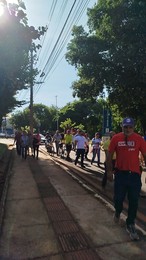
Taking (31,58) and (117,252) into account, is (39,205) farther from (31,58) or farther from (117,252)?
(31,58)

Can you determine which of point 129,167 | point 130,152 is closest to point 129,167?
point 129,167

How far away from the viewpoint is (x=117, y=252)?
5.03 metres

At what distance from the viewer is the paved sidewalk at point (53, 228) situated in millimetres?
5063

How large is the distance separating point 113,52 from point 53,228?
51.2 feet

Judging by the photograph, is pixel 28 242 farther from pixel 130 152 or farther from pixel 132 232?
pixel 130 152

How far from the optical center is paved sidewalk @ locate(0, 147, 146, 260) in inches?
199

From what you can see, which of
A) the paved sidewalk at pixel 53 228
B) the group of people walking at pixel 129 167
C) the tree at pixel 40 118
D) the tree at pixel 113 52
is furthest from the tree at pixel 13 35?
the tree at pixel 40 118

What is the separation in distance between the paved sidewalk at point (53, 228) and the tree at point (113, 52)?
11784 mm

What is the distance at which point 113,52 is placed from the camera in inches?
797

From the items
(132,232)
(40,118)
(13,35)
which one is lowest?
(132,232)

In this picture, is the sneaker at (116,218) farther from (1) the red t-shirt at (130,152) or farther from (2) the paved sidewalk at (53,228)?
(1) the red t-shirt at (130,152)

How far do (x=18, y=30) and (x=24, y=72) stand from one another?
8.73 m

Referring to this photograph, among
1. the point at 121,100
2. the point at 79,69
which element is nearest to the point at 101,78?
the point at 79,69

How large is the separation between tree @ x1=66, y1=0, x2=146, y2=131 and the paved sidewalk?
38.7 ft
